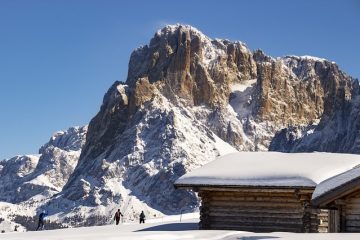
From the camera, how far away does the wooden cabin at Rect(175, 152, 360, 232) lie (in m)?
24.6

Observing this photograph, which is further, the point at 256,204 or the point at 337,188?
the point at 256,204

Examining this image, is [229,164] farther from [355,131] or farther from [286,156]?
[355,131]

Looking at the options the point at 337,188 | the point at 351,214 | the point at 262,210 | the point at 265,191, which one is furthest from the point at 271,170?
the point at 337,188

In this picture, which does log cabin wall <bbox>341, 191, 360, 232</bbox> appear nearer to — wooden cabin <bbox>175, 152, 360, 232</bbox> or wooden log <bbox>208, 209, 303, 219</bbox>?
wooden cabin <bbox>175, 152, 360, 232</bbox>

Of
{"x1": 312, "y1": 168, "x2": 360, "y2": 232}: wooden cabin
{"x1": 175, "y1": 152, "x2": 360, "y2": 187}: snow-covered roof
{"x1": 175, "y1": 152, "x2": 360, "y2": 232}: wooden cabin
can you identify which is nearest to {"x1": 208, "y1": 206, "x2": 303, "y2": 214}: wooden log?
{"x1": 175, "y1": 152, "x2": 360, "y2": 232}: wooden cabin

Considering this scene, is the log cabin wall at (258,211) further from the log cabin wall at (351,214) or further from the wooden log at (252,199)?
the log cabin wall at (351,214)

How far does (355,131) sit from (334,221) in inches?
7344

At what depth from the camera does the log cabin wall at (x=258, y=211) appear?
25.0m

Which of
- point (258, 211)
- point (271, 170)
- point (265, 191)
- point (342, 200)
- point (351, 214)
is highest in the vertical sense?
point (271, 170)

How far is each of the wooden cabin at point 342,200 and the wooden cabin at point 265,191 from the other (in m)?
4.93

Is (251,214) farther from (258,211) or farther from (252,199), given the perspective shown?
(252,199)

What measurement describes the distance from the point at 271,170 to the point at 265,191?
3.42 feet

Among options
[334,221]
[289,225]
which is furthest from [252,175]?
[334,221]

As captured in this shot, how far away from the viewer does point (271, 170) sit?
2581cm
